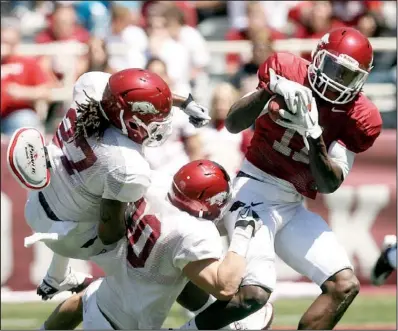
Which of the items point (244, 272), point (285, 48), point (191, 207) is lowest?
point (285, 48)

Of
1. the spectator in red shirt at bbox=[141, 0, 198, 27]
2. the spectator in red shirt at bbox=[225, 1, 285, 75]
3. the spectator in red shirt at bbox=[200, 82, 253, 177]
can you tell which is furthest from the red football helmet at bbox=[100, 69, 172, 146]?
the spectator in red shirt at bbox=[141, 0, 198, 27]

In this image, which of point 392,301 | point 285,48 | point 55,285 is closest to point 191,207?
point 55,285

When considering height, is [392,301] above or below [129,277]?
below

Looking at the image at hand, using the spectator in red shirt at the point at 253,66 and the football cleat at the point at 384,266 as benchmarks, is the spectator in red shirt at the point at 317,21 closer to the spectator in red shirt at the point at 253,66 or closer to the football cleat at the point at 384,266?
the spectator in red shirt at the point at 253,66

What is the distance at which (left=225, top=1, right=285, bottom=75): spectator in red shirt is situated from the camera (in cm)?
1025

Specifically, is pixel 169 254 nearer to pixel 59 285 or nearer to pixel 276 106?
pixel 276 106

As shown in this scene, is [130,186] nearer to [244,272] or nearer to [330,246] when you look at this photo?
[244,272]

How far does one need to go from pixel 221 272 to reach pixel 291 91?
976 mm

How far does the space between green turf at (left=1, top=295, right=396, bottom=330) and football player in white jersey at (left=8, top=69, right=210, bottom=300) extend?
2.23 meters

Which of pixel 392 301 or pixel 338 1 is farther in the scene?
pixel 338 1

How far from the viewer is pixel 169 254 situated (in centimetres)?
525

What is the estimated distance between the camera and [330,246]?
5824mm

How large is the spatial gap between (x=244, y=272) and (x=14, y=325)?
9.26 ft

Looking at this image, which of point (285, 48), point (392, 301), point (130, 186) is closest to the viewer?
point (130, 186)
